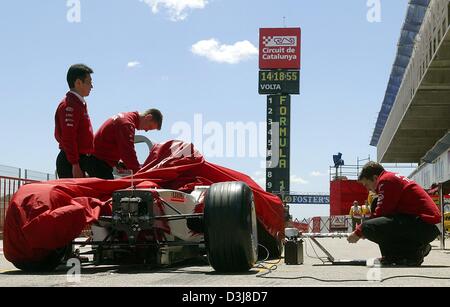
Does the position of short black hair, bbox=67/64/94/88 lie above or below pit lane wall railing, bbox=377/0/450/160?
below

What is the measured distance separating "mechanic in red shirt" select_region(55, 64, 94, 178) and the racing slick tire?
168cm

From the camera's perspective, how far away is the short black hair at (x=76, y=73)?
6523 mm

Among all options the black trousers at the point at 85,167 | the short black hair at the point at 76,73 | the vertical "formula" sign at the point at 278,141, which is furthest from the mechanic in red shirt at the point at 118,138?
Answer: the vertical "formula" sign at the point at 278,141

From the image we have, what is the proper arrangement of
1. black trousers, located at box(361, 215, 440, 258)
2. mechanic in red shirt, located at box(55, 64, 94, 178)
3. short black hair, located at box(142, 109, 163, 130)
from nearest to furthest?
mechanic in red shirt, located at box(55, 64, 94, 178) → black trousers, located at box(361, 215, 440, 258) → short black hair, located at box(142, 109, 163, 130)

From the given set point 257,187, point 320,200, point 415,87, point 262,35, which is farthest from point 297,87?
point 257,187

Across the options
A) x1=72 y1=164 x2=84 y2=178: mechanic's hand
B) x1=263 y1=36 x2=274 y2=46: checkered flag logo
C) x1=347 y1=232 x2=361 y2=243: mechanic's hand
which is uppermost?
x1=263 y1=36 x2=274 y2=46: checkered flag logo

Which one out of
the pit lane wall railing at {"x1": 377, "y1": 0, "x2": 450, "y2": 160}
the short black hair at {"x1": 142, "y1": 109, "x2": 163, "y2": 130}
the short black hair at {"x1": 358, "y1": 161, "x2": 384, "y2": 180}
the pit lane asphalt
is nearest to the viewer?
the pit lane asphalt

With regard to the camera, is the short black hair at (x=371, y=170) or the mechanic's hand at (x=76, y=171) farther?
the short black hair at (x=371, y=170)

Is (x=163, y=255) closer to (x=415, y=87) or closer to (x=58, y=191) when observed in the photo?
(x=58, y=191)

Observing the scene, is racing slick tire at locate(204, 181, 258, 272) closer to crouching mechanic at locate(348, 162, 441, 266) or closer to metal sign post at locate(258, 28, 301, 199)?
crouching mechanic at locate(348, 162, 441, 266)

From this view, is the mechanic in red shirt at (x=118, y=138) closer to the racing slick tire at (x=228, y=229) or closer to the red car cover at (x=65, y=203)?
the red car cover at (x=65, y=203)

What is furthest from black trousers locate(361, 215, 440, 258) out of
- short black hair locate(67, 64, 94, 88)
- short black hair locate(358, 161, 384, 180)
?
short black hair locate(67, 64, 94, 88)

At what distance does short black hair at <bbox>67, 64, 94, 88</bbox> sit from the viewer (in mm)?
6523
